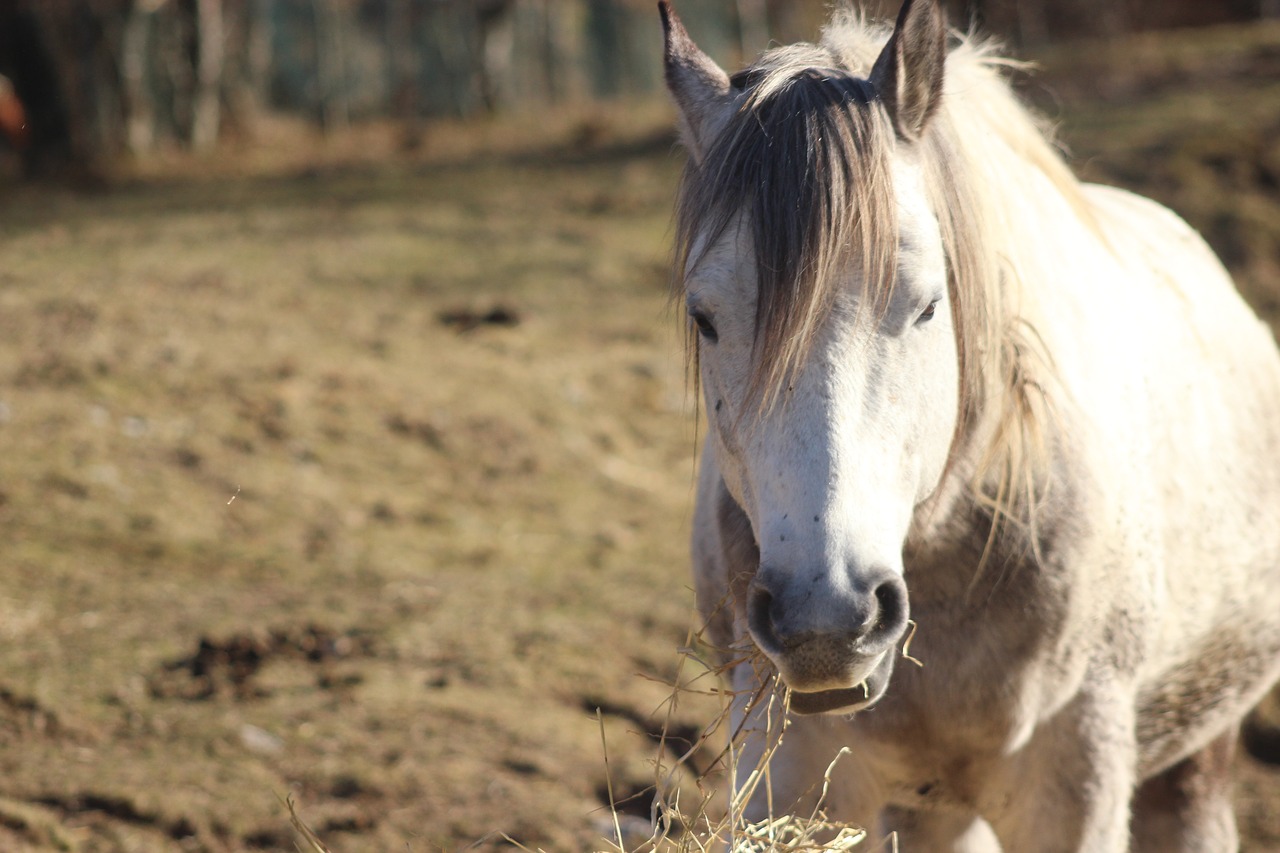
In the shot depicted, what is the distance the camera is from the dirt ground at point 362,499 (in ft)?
11.0

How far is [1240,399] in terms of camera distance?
2924 millimetres

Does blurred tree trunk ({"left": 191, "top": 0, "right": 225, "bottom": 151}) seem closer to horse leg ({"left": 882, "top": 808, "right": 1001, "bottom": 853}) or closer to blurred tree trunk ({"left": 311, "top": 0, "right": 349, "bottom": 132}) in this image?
blurred tree trunk ({"left": 311, "top": 0, "right": 349, "bottom": 132})

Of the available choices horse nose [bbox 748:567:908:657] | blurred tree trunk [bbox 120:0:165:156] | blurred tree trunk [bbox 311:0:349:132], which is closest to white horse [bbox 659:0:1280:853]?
horse nose [bbox 748:567:908:657]

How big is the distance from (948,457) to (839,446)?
0.49 meters

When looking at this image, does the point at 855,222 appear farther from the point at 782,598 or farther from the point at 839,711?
the point at 839,711

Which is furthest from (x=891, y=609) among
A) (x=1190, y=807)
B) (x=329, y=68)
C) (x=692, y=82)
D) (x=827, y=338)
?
(x=329, y=68)

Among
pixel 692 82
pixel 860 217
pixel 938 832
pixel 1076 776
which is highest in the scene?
pixel 692 82

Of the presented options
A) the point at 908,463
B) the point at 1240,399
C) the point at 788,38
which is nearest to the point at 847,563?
the point at 908,463

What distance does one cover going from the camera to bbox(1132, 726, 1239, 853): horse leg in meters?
3.12

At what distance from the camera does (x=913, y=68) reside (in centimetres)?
192

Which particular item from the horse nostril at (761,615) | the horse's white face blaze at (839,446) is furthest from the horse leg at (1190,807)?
the horse nostril at (761,615)

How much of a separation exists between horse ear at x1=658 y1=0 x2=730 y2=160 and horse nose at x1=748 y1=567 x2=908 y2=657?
81 cm

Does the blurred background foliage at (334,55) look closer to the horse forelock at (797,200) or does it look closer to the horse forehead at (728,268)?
the horse forelock at (797,200)

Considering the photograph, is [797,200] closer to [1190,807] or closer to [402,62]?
[1190,807]
